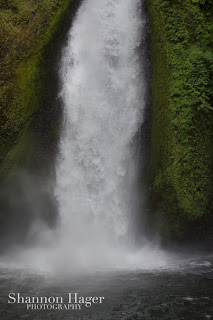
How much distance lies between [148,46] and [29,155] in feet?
14.2

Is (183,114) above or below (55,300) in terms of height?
above

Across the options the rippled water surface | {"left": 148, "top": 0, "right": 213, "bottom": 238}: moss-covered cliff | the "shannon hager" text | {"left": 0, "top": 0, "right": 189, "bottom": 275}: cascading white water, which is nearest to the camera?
the rippled water surface

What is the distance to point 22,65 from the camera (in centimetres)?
906

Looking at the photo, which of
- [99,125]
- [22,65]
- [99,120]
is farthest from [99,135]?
[22,65]

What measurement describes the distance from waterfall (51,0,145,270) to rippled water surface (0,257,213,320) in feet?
5.78

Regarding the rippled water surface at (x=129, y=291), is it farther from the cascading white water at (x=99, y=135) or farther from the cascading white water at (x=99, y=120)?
the cascading white water at (x=99, y=120)

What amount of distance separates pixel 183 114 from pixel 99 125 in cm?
222

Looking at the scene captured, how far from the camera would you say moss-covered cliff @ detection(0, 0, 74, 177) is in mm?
8938

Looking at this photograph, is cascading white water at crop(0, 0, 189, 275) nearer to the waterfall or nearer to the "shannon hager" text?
the waterfall

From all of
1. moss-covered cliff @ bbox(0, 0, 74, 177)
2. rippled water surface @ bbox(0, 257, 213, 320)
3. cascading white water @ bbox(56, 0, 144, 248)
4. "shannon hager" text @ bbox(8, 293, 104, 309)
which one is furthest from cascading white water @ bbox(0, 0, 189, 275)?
"shannon hager" text @ bbox(8, 293, 104, 309)

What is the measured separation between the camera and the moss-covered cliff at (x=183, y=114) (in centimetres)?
888

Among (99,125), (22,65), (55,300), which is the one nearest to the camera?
(55,300)

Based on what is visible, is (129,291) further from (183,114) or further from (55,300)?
(183,114)

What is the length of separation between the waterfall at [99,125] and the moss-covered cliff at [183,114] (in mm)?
721
